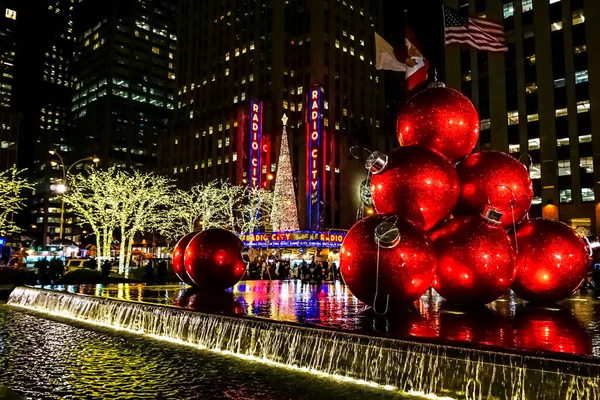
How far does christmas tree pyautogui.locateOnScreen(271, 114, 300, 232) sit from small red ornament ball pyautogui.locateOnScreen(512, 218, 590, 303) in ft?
144

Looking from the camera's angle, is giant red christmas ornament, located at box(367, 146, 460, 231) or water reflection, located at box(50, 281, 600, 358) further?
giant red christmas ornament, located at box(367, 146, 460, 231)

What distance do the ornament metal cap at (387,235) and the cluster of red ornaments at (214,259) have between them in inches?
255

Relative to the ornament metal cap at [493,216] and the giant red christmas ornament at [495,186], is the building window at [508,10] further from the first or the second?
the ornament metal cap at [493,216]

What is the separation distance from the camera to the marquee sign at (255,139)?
253 ft

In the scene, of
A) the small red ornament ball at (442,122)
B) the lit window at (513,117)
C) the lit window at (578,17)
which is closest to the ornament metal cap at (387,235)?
the small red ornament ball at (442,122)

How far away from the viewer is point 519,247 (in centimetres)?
946

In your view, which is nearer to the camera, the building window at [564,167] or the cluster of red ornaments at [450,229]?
the cluster of red ornaments at [450,229]

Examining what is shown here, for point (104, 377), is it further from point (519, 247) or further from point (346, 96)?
point (346, 96)

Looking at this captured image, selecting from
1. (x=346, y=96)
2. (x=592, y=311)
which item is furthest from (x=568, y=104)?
(x=592, y=311)

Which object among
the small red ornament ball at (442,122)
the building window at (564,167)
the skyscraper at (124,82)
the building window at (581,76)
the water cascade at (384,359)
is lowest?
the water cascade at (384,359)

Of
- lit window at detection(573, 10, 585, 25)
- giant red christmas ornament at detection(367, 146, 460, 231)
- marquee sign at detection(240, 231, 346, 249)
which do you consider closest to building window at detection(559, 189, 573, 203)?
lit window at detection(573, 10, 585, 25)

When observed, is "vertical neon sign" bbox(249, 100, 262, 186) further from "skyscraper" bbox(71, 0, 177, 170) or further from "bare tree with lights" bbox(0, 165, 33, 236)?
"skyscraper" bbox(71, 0, 177, 170)

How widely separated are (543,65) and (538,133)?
7805 mm

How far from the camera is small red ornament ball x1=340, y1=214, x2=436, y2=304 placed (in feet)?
27.0
